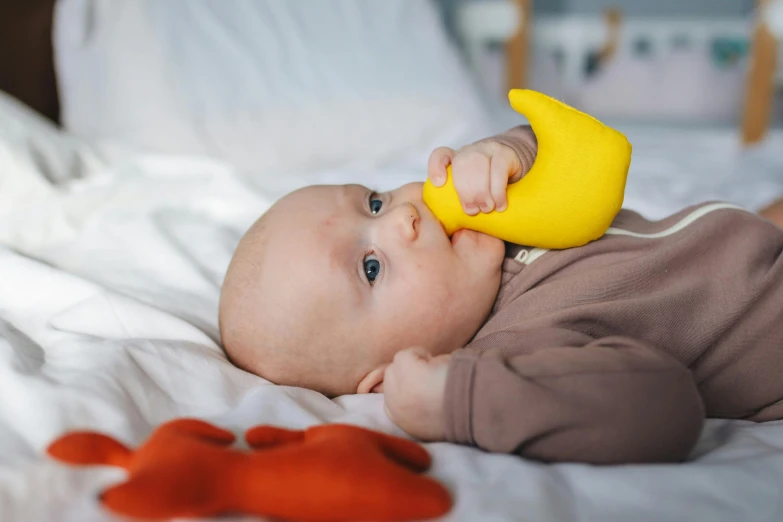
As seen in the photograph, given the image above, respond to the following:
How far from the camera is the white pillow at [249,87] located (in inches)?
69.1

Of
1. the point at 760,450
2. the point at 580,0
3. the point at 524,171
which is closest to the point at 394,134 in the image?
the point at 524,171

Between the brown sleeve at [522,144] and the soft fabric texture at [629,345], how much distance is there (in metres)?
0.11

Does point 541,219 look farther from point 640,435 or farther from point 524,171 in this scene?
point 640,435

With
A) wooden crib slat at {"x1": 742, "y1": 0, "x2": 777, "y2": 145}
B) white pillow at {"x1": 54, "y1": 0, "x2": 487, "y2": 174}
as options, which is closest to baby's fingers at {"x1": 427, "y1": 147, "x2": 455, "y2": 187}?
white pillow at {"x1": 54, "y1": 0, "x2": 487, "y2": 174}

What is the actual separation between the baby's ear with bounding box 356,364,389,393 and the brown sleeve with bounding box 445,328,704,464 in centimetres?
18

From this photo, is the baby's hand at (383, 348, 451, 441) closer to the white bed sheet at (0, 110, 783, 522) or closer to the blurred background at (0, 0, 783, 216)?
the white bed sheet at (0, 110, 783, 522)

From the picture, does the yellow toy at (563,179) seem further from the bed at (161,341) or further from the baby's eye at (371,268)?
the bed at (161,341)

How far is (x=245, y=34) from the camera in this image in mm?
1908

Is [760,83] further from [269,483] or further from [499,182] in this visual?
[269,483]

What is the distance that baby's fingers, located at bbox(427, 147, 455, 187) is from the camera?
33.3 inches

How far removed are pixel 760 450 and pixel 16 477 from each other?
2.11 ft

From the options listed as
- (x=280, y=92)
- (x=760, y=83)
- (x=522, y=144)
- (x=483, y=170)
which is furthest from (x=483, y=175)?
(x=760, y=83)

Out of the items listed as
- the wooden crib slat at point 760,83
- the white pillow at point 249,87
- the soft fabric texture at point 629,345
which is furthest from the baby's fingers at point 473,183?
the wooden crib slat at point 760,83

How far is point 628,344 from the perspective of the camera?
0.67 meters
